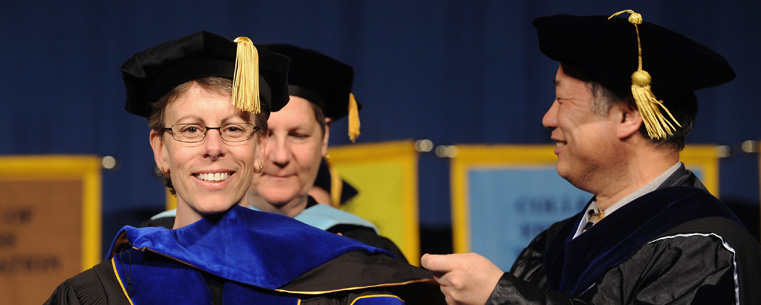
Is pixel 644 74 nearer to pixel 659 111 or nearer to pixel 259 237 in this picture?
pixel 659 111

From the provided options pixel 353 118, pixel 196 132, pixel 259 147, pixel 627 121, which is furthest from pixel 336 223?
pixel 627 121

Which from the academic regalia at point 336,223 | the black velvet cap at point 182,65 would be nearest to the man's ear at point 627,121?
the academic regalia at point 336,223

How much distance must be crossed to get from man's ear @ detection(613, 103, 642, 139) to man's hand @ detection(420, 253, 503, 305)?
507 millimetres

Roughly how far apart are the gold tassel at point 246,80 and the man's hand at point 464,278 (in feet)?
1.70

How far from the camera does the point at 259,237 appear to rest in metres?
1.78

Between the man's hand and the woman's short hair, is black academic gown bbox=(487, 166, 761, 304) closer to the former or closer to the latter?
the man's hand

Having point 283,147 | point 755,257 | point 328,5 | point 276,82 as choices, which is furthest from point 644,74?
point 328,5

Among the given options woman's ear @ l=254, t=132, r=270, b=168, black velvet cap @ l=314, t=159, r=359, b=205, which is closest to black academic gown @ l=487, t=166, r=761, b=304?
woman's ear @ l=254, t=132, r=270, b=168

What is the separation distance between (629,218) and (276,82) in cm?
91

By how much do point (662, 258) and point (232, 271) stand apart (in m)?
0.94

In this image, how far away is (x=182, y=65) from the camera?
1.71 m

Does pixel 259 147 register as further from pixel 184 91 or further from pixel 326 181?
pixel 326 181

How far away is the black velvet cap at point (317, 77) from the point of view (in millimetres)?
2371

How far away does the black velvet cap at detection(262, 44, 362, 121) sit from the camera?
2.37m
